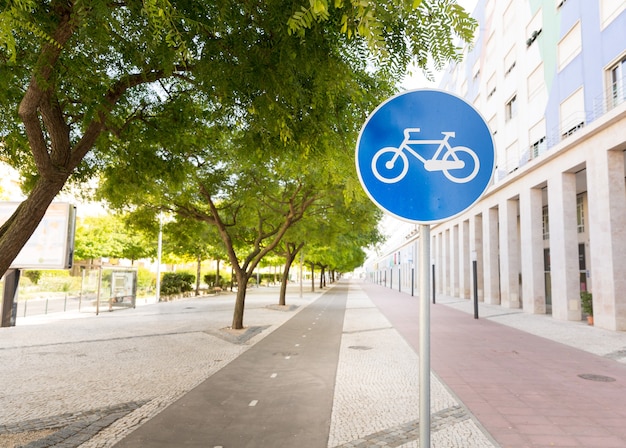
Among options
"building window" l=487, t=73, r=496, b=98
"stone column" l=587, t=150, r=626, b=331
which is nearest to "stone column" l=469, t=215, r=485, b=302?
"building window" l=487, t=73, r=496, b=98

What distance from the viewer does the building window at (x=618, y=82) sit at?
14.5 m

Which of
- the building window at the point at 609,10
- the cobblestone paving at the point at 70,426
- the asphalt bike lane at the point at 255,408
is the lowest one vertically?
the cobblestone paving at the point at 70,426

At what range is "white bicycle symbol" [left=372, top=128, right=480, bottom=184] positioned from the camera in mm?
1997

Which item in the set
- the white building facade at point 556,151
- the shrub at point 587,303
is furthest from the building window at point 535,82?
the shrub at point 587,303

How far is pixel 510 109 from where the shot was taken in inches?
1013

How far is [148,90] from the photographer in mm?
7227

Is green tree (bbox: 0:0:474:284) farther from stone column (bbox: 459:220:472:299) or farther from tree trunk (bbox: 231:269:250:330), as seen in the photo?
stone column (bbox: 459:220:472:299)

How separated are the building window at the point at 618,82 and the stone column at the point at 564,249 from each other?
3.35 m

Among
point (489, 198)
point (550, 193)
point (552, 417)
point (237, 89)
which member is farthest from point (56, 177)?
point (489, 198)

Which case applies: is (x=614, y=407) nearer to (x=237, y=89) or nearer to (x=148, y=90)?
(x=237, y=89)

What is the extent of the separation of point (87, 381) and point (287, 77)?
246 inches

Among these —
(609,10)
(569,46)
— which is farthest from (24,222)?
(569,46)

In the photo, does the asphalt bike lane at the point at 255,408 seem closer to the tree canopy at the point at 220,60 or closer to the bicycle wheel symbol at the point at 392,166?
the tree canopy at the point at 220,60

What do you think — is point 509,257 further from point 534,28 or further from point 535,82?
point 534,28
